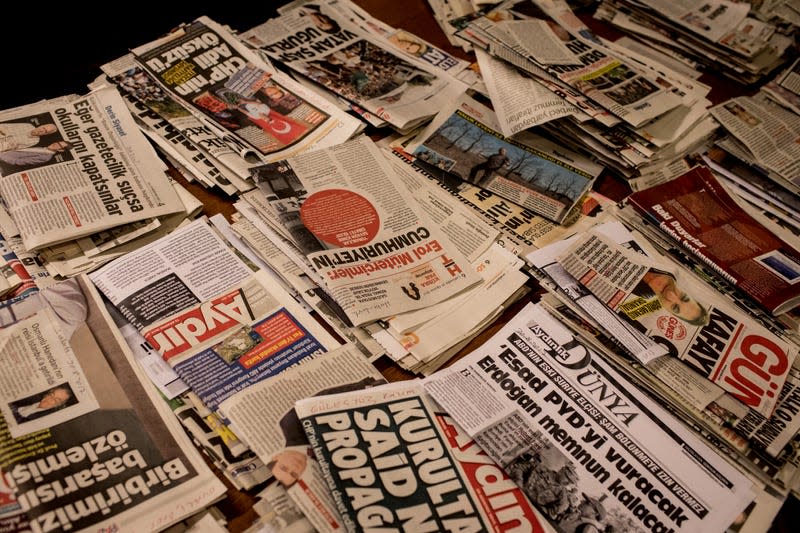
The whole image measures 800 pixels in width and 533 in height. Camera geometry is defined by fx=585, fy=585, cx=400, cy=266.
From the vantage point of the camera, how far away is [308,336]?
2.96 feet

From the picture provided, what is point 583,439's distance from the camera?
0.83 meters

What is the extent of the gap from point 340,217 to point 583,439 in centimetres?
53

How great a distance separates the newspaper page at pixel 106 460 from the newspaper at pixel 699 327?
2.08 feet

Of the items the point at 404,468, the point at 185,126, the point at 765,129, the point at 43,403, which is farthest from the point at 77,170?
the point at 765,129

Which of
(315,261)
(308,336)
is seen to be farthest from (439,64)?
(308,336)

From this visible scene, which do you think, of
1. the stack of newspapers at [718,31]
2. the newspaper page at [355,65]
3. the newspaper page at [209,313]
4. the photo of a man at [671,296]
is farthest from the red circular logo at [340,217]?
the stack of newspapers at [718,31]

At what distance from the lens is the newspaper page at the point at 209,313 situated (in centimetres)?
85

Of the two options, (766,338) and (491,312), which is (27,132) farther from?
(766,338)

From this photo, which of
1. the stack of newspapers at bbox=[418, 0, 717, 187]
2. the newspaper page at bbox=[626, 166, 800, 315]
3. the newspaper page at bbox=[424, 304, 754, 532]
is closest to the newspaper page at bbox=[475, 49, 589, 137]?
the stack of newspapers at bbox=[418, 0, 717, 187]

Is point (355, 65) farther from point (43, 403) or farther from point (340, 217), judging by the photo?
point (43, 403)

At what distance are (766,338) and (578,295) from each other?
0.29m

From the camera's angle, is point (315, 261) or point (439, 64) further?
point (439, 64)

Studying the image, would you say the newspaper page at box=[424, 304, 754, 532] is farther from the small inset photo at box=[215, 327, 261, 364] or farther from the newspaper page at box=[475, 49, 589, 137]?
the newspaper page at box=[475, 49, 589, 137]

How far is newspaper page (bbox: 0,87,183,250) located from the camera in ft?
3.16
